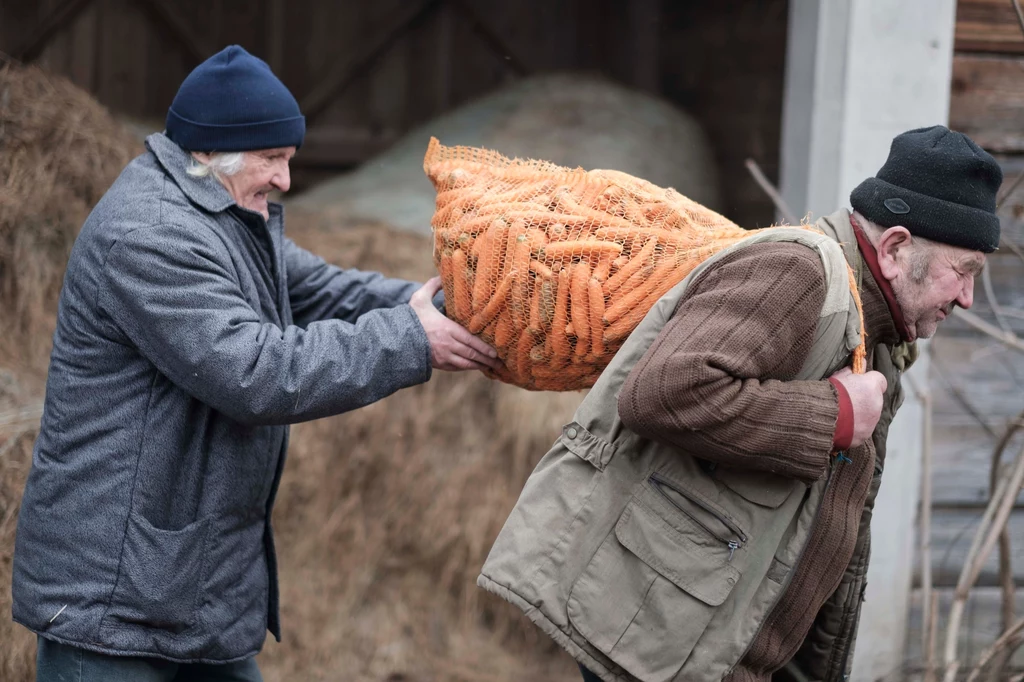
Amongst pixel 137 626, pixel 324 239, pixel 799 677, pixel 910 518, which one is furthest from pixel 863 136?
pixel 137 626

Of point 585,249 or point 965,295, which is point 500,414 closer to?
point 585,249

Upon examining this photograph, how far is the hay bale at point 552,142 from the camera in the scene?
457 cm

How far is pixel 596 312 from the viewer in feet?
5.71

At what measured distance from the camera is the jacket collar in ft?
6.20

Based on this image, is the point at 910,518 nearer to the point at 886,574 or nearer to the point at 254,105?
the point at 886,574

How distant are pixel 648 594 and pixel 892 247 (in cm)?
71

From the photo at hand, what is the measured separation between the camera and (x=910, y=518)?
3.35m

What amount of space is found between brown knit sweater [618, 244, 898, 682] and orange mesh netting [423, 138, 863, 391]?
16 centimetres

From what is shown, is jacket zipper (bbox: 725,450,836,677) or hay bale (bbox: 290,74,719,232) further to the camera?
hay bale (bbox: 290,74,719,232)

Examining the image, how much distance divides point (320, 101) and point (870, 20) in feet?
11.4

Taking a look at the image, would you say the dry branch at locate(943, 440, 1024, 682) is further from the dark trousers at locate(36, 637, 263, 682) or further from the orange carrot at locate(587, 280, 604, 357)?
the dark trousers at locate(36, 637, 263, 682)

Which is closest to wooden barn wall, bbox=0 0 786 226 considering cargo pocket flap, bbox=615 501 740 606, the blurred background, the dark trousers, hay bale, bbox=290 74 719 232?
hay bale, bbox=290 74 719 232

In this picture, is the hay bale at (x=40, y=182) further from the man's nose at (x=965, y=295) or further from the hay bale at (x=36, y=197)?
the man's nose at (x=965, y=295)

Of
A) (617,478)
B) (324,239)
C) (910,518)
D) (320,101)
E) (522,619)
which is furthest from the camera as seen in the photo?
(320,101)
